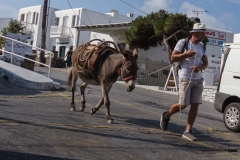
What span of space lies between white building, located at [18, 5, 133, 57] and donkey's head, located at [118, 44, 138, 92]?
38.3 m

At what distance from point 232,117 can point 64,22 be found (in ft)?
152

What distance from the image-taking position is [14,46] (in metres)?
19.7

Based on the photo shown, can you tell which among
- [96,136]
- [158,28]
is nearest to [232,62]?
[96,136]

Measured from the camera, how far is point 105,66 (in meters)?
8.85

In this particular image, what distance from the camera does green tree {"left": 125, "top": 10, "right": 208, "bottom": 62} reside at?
24188mm

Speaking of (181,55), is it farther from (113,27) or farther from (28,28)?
(28,28)

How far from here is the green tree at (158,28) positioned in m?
24.2

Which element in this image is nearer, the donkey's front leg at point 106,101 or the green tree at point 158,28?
the donkey's front leg at point 106,101

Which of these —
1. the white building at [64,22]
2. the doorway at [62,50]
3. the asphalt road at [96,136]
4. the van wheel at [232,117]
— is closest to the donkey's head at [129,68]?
the asphalt road at [96,136]

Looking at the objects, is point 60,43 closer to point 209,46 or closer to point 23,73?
point 209,46

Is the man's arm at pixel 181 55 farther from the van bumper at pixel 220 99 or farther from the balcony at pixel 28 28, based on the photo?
the balcony at pixel 28 28

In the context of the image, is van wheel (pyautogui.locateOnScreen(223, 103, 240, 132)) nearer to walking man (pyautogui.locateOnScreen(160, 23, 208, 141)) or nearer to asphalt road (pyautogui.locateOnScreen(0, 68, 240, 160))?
asphalt road (pyautogui.locateOnScreen(0, 68, 240, 160))

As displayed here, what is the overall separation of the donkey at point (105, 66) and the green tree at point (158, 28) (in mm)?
13830

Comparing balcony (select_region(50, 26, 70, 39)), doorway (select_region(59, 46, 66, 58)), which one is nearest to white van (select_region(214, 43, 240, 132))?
balcony (select_region(50, 26, 70, 39))
